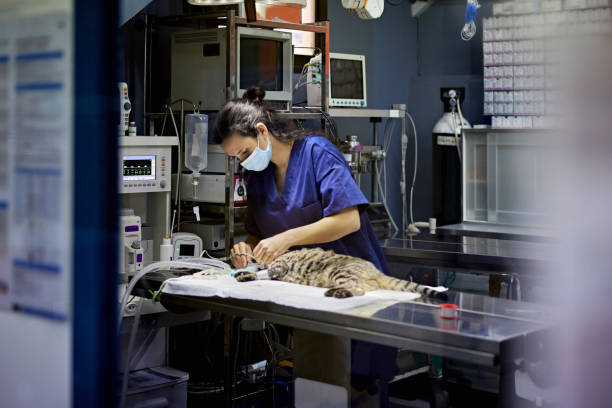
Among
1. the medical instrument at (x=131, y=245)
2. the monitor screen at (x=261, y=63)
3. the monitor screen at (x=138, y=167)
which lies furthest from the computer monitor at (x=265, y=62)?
the medical instrument at (x=131, y=245)

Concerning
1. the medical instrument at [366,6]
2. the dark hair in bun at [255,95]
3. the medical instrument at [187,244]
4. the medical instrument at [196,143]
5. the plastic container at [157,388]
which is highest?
the medical instrument at [366,6]

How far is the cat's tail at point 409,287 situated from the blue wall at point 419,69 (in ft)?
9.69

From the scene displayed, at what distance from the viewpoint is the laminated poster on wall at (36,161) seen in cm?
127

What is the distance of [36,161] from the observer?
1.30 metres

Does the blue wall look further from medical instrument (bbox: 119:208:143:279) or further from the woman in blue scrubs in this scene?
medical instrument (bbox: 119:208:143:279)

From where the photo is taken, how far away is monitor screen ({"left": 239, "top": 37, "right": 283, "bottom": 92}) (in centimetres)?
344

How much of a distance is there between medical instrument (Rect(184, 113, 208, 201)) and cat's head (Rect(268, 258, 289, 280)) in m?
0.94

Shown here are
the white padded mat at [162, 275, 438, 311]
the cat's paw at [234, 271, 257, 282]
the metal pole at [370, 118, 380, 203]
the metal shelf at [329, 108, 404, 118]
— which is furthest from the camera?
the metal pole at [370, 118, 380, 203]

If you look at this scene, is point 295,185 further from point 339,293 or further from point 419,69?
point 419,69

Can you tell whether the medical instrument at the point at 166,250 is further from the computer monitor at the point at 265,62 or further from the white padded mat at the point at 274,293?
the computer monitor at the point at 265,62

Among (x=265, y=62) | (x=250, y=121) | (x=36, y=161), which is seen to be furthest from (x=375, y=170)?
(x=36, y=161)

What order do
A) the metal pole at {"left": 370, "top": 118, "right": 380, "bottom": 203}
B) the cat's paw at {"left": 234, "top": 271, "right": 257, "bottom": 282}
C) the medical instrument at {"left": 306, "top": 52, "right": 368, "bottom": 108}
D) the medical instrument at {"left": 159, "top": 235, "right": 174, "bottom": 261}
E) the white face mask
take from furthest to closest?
the metal pole at {"left": 370, "top": 118, "right": 380, "bottom": 203}, the medical instrument at {"left": 306, "top": 52, "right": 368, "bottom": 108}, the medical instrument at {"left": 159, "top": 235, "right": 174, "bottom": 261}, the white face mask, the cat's paw at {"left": 234, "top": 271, "right": 257, "bottom": 282}

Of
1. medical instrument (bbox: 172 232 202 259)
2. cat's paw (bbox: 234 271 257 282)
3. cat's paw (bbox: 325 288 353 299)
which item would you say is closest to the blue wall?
medical instrument (bbox: 172 232 202 259)

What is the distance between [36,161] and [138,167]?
1893 mm
